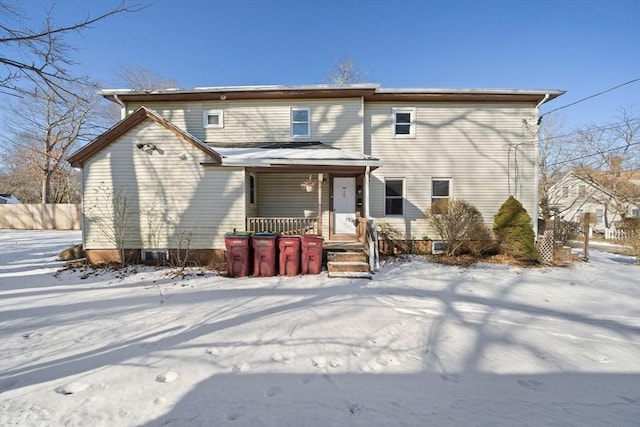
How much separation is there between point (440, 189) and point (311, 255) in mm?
6540

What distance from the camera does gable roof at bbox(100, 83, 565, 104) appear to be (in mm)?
10133

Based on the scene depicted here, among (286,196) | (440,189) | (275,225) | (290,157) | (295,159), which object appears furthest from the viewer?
(440,189)

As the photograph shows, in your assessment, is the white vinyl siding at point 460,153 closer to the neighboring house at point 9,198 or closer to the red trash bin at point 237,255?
the red trash bin at point 237,255

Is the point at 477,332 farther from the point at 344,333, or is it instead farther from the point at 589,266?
the point at 589,266

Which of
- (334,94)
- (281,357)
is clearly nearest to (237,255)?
(281,357)

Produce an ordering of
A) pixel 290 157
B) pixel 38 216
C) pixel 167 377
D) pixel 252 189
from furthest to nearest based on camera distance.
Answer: pixel 38 216, pixel 252 189, pixel 290 157, pixel 167 377

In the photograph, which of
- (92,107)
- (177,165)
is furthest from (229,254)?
(92,107)

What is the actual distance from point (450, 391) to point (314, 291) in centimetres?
363

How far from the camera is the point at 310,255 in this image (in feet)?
24.5

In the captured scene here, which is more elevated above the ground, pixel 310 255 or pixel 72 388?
pixel 310 255

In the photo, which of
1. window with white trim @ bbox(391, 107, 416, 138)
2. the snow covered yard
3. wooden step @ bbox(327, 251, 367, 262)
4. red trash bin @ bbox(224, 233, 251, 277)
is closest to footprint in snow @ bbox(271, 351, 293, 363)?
the snow covered yard

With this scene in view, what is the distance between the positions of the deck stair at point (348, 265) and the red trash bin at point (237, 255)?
2329 mm

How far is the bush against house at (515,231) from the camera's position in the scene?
8.95m

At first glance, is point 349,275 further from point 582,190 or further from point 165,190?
point 582,190
